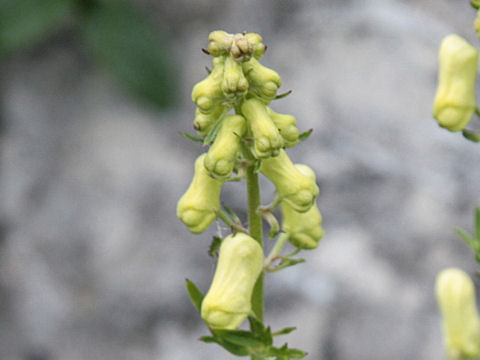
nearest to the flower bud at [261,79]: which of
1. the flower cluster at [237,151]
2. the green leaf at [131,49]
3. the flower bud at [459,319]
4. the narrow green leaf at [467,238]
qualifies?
the flower cluster at [237,151]

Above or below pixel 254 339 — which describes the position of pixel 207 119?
above

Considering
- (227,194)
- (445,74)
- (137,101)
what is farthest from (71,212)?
(445,74)

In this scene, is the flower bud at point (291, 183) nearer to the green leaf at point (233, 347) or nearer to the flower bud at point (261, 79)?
the flower bud at point (261, 79)

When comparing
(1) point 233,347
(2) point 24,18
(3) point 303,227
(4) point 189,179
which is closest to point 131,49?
(2) point 24,18

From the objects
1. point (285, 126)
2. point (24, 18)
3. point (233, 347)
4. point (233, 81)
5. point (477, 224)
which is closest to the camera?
point (233, 81)

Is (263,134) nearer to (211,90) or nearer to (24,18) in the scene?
(211,90)

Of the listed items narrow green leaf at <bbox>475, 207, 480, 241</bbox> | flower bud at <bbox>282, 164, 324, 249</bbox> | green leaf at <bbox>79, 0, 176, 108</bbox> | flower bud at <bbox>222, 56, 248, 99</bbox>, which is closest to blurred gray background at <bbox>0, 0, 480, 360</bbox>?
green leaf at <bbox>79, 0, 176, 108</bbox>
